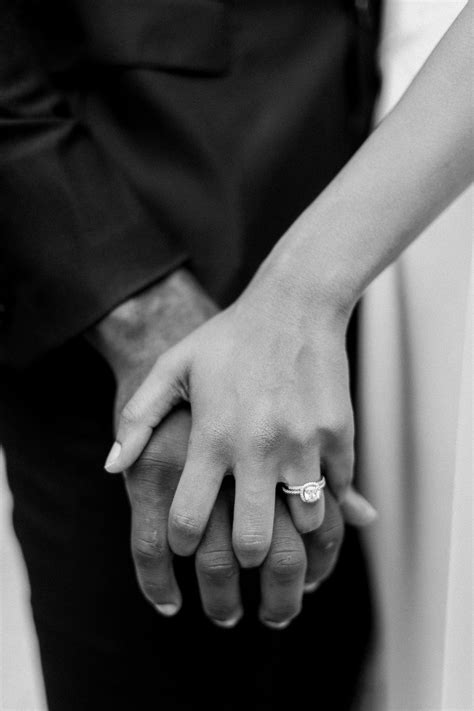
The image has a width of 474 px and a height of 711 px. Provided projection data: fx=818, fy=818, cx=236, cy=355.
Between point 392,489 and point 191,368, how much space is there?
40 centimetres

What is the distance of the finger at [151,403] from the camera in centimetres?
70

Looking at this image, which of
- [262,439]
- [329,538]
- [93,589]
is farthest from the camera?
[93,589]

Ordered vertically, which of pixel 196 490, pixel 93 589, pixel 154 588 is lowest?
pixel 93 589

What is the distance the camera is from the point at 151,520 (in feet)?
2.35

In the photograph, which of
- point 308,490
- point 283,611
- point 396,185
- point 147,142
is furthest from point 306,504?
point 147,142

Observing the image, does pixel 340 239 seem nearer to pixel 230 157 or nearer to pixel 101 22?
pixel 230 157

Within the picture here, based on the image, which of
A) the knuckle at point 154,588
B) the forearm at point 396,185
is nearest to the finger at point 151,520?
the knuckle at point 154,588

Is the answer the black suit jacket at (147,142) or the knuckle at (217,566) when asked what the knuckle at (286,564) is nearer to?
the knuckle at (217,566)

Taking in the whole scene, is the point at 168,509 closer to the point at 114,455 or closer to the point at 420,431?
the point at 114,455

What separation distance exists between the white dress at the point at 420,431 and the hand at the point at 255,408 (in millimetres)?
182

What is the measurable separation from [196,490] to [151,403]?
3.4 inches

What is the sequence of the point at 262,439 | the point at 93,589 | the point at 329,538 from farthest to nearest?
the point at 93,589 < the point at 329,538 < the point at 262,439

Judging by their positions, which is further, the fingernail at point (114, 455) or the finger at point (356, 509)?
the finger at point (356, 509)

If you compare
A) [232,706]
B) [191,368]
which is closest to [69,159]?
[191,368]
